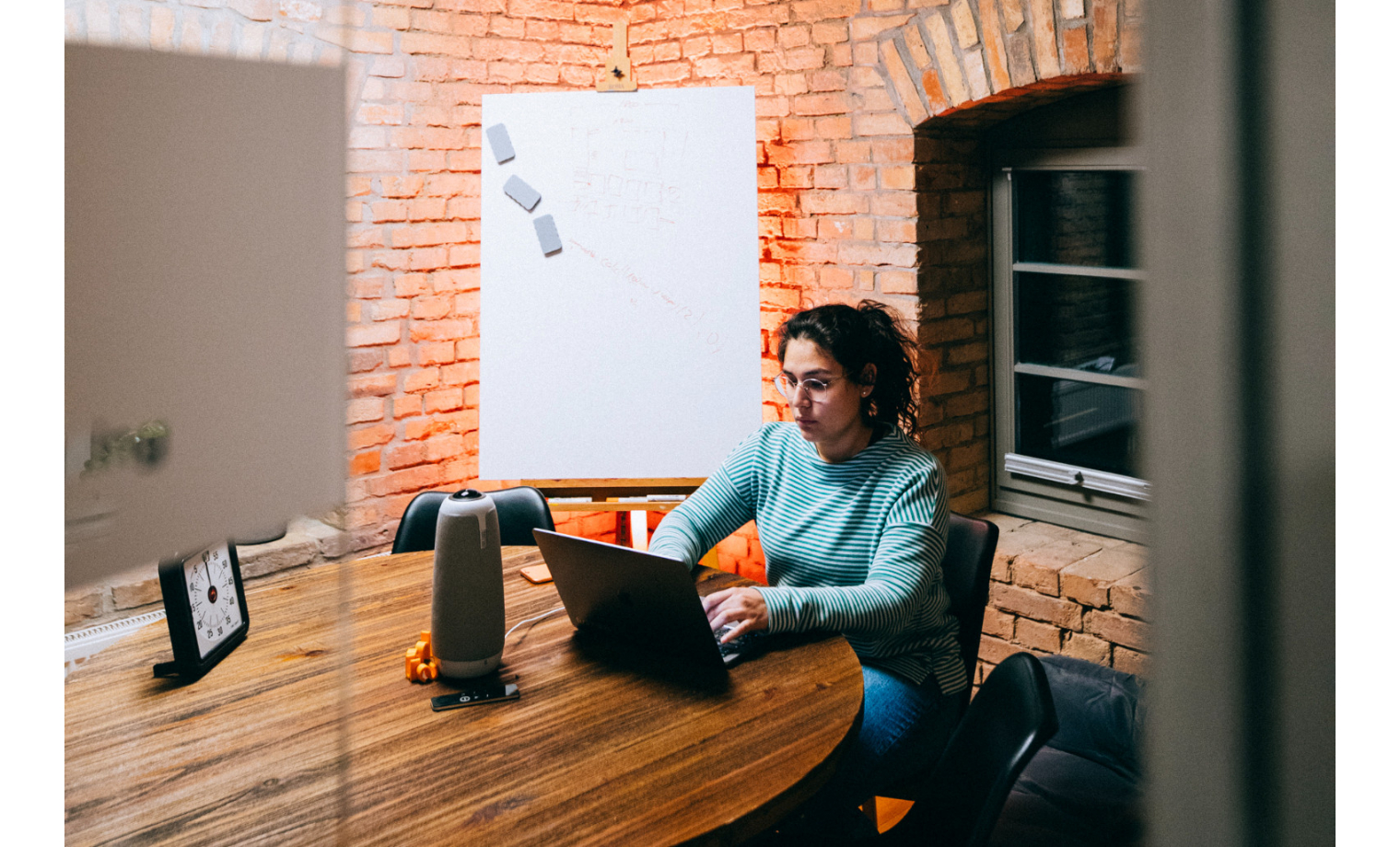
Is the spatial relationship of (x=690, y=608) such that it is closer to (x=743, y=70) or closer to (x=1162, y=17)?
(x=1162, y=17)

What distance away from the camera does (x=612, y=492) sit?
9.58ft

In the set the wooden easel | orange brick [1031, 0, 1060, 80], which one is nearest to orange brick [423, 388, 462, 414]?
the wooden easel

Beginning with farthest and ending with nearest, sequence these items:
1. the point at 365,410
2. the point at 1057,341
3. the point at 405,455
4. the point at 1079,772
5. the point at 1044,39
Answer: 1. the point at 405,455
2. the point at 365,410
3. the point at 1057,341
4. the point at 1044,39
5. the point at 1079,772

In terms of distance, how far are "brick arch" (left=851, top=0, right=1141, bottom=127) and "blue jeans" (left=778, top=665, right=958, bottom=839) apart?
1469mm

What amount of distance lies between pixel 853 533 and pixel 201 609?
44.0 inches

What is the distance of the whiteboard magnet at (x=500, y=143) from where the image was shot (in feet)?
9.41

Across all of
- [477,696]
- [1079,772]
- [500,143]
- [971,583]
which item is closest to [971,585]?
[971,583]

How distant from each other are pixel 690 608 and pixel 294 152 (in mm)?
880

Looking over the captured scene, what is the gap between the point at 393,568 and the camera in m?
2.00

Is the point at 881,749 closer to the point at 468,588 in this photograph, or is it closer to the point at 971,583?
the point at 971,583

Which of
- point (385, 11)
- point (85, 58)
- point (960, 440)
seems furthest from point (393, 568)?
point (385, 11)

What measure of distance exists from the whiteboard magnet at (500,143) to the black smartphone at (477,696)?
1.90 meters

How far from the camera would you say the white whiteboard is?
2.86 metres

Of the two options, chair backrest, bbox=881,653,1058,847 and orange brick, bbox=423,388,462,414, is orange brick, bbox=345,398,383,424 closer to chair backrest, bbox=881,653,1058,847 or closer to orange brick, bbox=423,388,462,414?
orange brick, bbox=423,388,462,414
